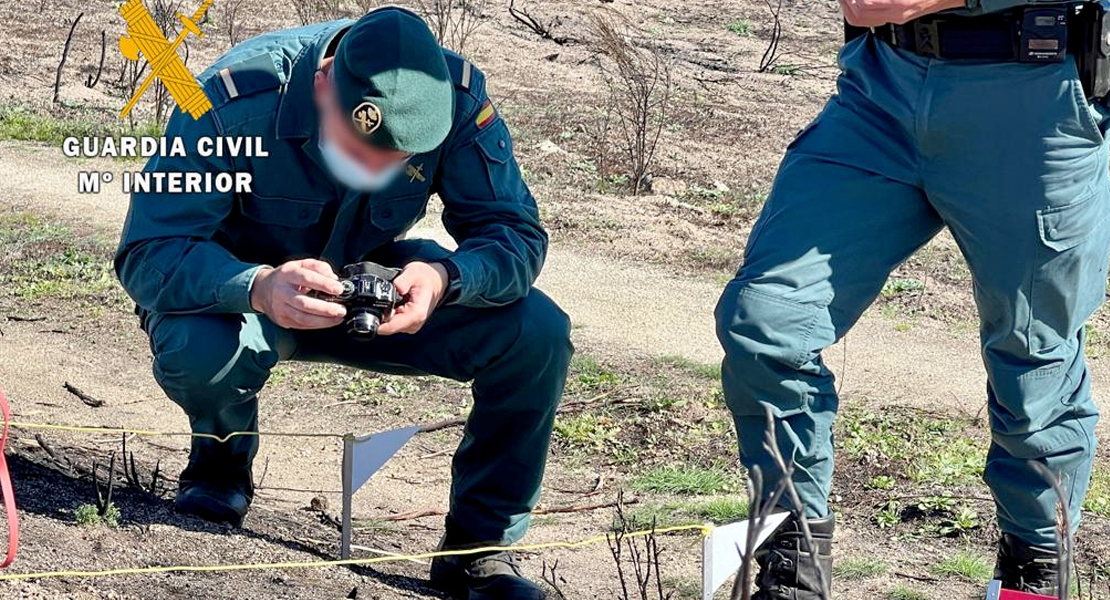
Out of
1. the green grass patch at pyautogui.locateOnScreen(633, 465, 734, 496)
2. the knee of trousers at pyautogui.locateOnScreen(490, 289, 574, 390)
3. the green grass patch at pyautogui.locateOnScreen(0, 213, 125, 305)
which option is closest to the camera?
the knee of trousers at pyautogui.locateOnScreen(490, 289, 574, 390)

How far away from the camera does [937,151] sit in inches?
121

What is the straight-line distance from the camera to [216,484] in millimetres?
3842

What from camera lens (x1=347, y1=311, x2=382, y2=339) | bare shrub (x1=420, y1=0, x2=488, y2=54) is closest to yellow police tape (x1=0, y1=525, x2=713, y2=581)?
camera lens (x1=347, y1=311, x2=382, y2=339)

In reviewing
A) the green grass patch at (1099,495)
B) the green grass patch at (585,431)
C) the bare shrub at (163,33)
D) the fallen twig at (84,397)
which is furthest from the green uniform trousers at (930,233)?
the bare shrub at (163,33)

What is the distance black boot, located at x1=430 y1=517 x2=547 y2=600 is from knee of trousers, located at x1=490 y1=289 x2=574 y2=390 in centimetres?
42

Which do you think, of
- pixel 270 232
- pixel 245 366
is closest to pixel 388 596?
pixel 245 366

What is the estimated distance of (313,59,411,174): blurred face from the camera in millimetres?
3479

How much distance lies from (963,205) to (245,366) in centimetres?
161

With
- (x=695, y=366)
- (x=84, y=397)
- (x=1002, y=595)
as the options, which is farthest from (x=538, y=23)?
(x=1002, y=595)

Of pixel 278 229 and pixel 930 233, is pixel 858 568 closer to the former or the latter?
A: pixel 930 233

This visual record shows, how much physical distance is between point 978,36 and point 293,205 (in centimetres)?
156

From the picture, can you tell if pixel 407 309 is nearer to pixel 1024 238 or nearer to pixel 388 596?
pixel 388 596

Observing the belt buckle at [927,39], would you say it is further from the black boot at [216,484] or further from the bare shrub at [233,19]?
the bare shrub at [233,19]

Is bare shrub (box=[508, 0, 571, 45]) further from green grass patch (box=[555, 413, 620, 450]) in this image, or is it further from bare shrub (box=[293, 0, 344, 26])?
green grass patch (box=[555, 413, 620, 450])
